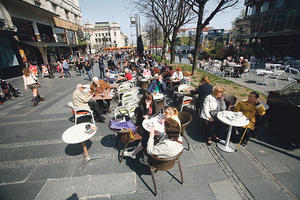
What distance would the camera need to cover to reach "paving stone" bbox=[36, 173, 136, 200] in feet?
8.65

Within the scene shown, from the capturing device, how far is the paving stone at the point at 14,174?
9.86 feet

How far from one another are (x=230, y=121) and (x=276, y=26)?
101 ft

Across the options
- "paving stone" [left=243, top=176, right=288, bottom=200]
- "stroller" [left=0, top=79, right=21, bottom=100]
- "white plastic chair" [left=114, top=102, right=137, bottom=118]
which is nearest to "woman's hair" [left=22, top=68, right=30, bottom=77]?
"stroller" [left=0, top=79, right=21, bottom=100]

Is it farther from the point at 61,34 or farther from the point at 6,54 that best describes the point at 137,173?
the point at 61,34

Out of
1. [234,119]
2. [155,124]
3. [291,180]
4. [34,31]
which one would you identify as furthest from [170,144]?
[34,31]

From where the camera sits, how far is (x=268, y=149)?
3.63m

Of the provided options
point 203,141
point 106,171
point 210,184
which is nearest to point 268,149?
point 203,141

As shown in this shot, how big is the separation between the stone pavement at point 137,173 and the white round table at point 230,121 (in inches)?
7.8

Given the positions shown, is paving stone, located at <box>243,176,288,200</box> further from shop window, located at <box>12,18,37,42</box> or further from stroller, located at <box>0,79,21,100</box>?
shop window, located at <box>12,18,37,42</box>

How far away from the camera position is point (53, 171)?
10.5ft

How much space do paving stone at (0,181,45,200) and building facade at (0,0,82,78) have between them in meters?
15.1

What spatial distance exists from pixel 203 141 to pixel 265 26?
3311 cm

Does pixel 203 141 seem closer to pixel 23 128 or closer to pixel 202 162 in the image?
pixel 202 162

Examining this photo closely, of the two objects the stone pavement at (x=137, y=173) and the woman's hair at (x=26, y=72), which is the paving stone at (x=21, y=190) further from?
the woman's hair at (x=26, y=72)
